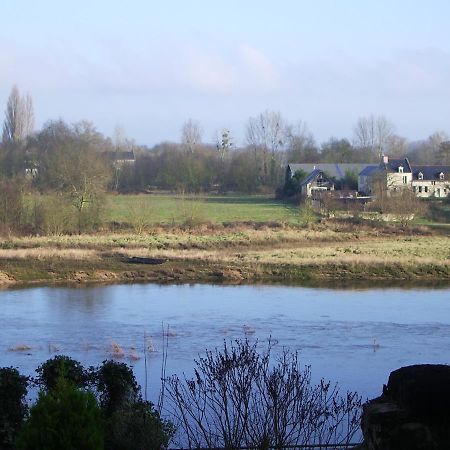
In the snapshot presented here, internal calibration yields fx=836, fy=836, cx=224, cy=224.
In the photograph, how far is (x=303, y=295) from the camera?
28.3 meters

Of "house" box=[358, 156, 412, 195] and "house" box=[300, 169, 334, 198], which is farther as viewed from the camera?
"house" box=[300, 169, 334, 198]

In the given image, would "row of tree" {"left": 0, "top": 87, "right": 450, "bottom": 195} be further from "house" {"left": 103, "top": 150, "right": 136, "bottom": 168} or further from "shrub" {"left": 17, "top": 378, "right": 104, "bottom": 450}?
"shrub" {"left": 17, "top": 378, "right": 104, "bottom": 450}

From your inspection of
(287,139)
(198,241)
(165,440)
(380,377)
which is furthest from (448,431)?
(287,139)

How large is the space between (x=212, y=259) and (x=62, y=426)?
29.1 metres

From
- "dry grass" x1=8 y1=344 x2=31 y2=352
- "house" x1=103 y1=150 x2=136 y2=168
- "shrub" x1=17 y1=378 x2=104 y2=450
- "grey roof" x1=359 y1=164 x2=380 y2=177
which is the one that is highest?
"house" x1=103 y1=150 x2=136 y2=168

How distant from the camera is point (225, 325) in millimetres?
21984

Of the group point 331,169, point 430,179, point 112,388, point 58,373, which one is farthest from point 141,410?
point 331,169

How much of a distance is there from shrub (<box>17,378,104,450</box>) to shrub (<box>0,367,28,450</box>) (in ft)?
8.40

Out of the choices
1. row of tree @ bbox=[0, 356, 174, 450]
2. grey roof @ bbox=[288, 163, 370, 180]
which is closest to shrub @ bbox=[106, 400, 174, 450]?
row of tree @ bbox=[0, 356, 174, 450]

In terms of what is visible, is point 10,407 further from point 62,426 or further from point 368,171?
point 368,171

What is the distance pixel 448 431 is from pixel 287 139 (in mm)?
94920

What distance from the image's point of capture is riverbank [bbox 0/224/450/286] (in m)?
32.7

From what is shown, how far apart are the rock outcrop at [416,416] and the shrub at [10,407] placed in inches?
154

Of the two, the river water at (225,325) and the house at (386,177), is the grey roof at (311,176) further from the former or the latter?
the river water at (225,325)
